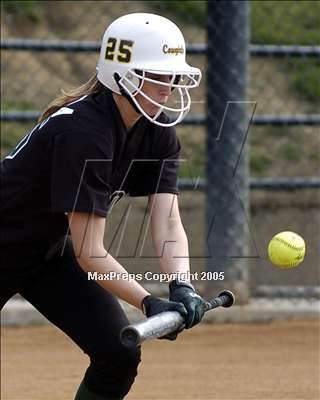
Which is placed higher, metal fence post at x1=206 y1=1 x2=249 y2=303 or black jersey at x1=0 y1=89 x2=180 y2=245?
black jersey at x1=0 y1=89 x2=180 y2=245

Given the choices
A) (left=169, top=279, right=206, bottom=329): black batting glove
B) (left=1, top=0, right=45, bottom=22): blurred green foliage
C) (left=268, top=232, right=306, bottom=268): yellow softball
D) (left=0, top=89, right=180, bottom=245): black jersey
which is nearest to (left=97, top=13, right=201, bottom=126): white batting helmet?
(left=0, top=89, right=180, bottom=245): black jersey

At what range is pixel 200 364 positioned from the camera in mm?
6324

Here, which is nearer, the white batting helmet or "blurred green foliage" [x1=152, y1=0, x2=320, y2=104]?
the white batting helmet

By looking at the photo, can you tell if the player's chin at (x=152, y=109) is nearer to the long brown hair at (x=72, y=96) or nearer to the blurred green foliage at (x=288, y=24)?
the long brown hair at (x=72, y=96)

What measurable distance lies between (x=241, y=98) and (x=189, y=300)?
11.8 feet

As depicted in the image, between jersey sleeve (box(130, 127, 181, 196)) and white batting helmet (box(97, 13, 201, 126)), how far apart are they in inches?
6.5

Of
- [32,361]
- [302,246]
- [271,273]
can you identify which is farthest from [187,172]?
[302,246]

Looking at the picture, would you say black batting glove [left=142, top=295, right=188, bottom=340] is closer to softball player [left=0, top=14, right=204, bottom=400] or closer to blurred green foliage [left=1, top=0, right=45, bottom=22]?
softball player [left=0, top=14, right=204, bottom=400]

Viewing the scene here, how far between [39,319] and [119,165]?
10.7ft

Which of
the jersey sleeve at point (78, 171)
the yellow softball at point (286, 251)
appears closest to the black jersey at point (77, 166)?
the jersey sleeve at point (78, 171)

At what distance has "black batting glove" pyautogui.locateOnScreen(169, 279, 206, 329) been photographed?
3815mm

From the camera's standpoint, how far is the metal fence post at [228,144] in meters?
7.34

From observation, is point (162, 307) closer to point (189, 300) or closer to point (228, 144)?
point (189, 300)

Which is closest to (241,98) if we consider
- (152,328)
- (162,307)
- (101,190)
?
(101,190)
